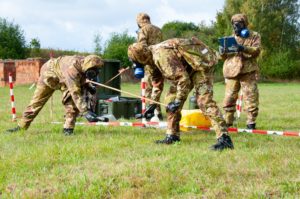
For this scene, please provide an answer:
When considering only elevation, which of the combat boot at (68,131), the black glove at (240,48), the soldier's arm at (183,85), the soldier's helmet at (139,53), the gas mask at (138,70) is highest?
the black glove at (240,48)

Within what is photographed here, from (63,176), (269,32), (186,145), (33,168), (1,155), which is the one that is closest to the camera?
(63,176)

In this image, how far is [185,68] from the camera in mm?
6910

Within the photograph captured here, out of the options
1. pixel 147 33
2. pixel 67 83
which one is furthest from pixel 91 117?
pixel 147 33

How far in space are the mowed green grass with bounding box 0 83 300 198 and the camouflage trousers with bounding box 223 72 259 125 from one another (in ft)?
4.29

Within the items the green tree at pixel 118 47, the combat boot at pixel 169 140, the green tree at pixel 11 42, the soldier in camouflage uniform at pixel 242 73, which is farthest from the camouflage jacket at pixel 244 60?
the green tree at pixel 11 42

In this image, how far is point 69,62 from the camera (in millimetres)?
7898

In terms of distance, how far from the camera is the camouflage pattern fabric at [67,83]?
766 centimetres

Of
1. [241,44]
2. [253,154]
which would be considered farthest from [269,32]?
[253,154]

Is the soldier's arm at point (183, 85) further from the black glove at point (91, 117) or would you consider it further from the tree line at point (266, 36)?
the tree line at point (266, 36)

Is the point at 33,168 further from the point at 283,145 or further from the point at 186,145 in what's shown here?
the point at 283,145

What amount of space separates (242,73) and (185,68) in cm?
234

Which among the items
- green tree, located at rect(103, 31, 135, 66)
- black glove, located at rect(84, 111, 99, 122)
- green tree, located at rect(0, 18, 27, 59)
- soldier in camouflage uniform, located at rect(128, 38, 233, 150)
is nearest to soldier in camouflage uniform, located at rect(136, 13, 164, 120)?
black glove, located at rect(84, 111, 99, 122)

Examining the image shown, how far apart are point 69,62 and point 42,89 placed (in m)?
0.91

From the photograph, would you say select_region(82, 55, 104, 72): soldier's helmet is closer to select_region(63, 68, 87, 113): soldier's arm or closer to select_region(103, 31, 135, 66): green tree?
select_region(63, 68, 87, 113): soldier's arm
